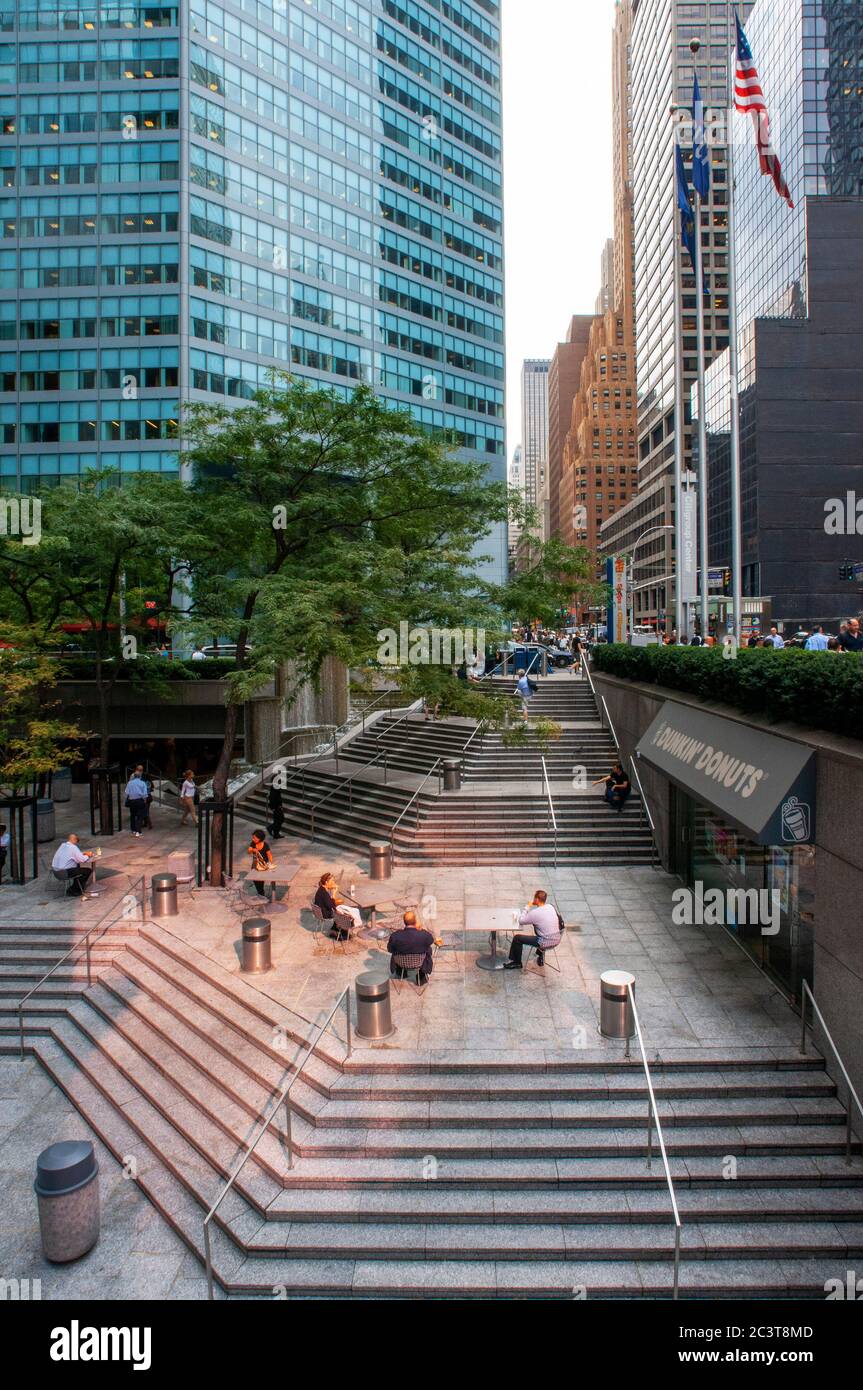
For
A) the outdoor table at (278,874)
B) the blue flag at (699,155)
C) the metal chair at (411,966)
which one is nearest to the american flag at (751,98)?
the blue flag at (699,155)

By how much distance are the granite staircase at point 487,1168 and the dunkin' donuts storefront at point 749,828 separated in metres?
2.16

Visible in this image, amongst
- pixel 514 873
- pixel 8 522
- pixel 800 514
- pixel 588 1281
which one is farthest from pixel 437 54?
pixel 588 1281

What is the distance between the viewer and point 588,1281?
23.1ft

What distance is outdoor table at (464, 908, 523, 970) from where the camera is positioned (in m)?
11.6

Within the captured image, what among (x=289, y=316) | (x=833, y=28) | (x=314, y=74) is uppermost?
(x=833, y=28)

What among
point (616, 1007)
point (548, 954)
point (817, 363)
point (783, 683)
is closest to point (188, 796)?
point (548, 954)

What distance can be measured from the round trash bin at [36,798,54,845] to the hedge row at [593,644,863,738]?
1615 centimetres

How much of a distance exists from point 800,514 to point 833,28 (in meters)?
42.7

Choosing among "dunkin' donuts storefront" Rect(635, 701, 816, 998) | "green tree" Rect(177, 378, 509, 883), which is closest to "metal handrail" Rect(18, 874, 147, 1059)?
"green tree" Rect(177, 378, 509, 883)

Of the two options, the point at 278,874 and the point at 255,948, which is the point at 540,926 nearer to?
the point at 255,948

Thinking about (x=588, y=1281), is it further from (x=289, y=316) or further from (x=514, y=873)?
(x=289, y=316)

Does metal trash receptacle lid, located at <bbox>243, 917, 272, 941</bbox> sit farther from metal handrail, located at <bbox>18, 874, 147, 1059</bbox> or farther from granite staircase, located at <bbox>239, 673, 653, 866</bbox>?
granite staircase, located at <bbox>239, 673, 653, 866</bbox>

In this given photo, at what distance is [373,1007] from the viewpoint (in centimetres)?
979

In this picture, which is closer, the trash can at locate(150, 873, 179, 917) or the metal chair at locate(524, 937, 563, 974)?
the metal chair at locate(524, 937, 563, 974)
